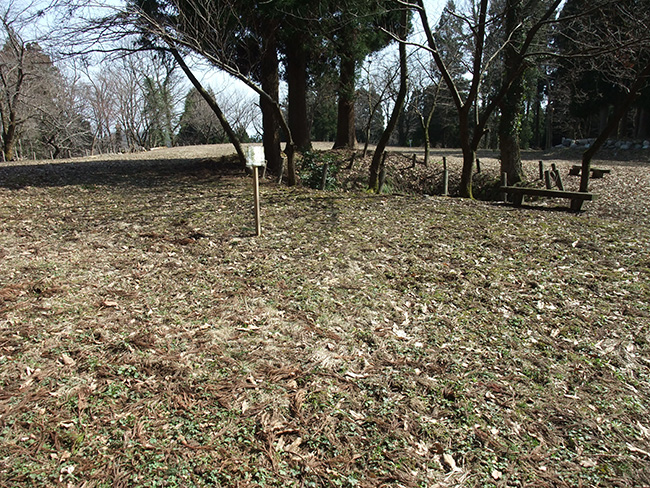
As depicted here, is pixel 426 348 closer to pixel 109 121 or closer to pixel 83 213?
pixel 83 213

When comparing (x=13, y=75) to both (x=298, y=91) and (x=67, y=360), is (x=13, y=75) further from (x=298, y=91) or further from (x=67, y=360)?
(x=67, y=360)

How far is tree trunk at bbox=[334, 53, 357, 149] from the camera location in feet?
43.7

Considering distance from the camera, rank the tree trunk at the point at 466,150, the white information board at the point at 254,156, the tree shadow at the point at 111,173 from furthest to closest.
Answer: the tree shadow at the point at 111,173 < the tree trunk at the point at 466,150 < the white information board at the point at 254,156

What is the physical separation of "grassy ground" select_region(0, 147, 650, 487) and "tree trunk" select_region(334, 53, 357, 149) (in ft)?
26.4

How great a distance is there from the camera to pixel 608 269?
5.38 meters

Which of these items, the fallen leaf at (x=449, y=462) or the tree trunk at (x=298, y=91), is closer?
the fallen leaf at (x=449, y=462)

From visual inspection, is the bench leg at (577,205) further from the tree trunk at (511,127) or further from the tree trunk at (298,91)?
the tree trunk at (298,91)

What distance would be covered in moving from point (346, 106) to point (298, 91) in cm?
352

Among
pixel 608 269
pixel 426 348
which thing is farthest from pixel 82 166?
pixel 608 269

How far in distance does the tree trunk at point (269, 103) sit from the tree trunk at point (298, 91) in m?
0.61

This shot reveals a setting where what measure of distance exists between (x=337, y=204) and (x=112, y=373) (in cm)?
542

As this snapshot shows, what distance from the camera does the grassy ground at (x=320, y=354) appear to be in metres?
2.65

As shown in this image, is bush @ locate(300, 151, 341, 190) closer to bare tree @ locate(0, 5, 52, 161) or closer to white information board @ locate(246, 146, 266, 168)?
white information board @ locate(246, 146, 266, 168)

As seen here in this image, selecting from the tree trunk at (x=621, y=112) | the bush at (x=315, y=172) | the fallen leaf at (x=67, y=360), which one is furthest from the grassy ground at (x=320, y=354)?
the bush at (x=315, y=172)
